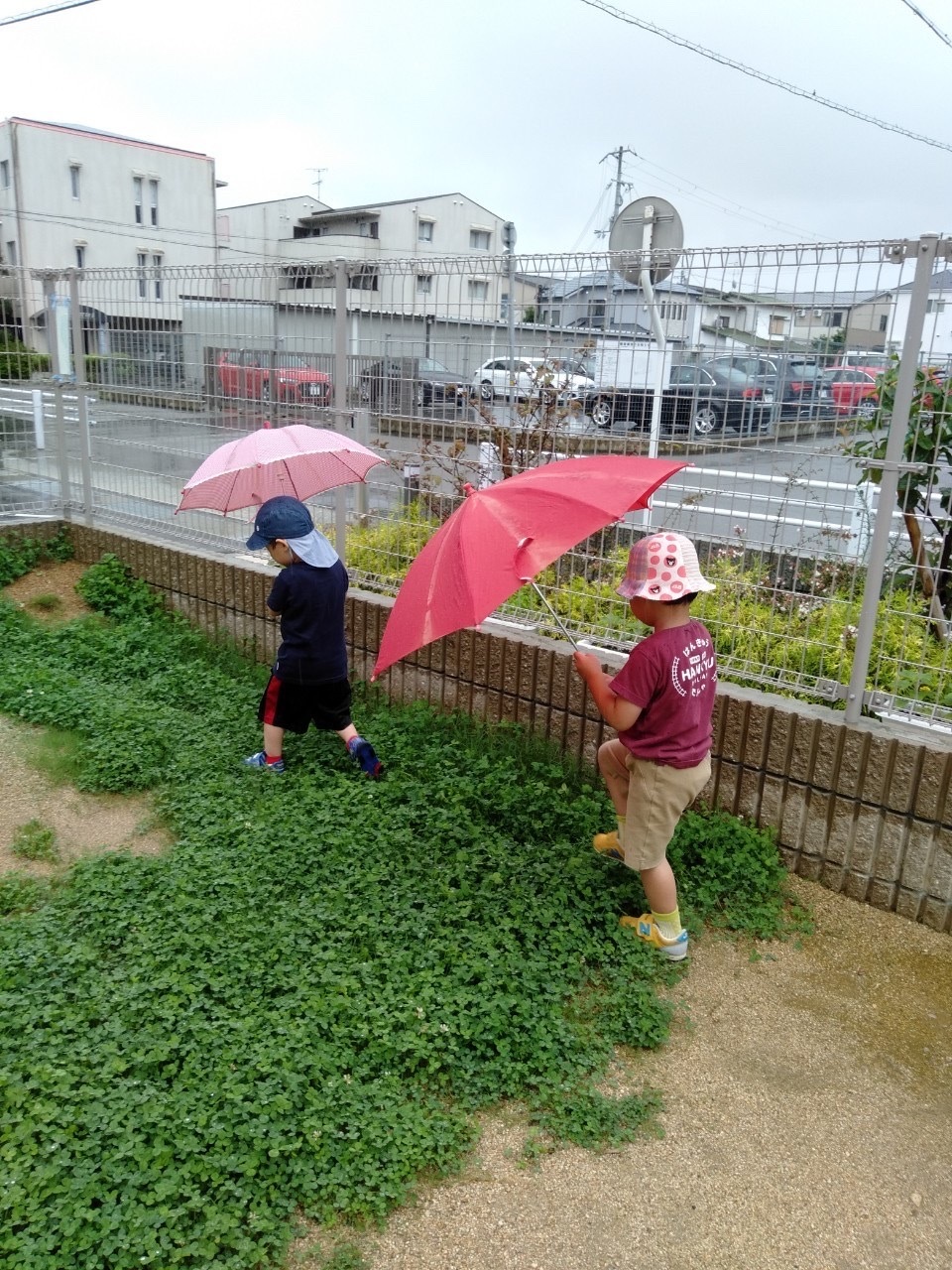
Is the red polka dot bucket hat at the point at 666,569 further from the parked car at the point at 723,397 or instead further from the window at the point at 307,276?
the window at the point at 307,276

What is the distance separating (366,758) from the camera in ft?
15.4

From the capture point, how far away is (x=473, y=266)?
4.81 m

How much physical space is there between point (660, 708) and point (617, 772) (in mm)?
518

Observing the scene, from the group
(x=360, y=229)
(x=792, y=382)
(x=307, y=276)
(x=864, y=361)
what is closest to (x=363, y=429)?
(x=307, y=276)

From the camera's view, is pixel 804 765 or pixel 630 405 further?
pixel 630 405

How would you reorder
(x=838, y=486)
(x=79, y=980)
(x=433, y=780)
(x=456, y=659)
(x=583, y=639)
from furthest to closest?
(x=456, y=659) → (x=583, y=639) → (x=433, y=780) → (x=838, y=486) → (x=79, y=980)

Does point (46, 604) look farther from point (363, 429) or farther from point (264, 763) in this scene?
point (264, 763)

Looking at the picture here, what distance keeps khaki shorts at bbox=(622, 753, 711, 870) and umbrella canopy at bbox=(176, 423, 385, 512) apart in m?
2.36

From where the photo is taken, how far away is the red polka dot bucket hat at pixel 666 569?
327 cm

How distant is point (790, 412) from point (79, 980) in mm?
3367

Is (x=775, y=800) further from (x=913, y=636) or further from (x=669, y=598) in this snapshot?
(x=669, y=598)

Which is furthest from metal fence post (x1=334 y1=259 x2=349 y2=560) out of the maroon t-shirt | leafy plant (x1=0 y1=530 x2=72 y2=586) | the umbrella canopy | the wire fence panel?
leafy plant (x1=0 y1=530 x2=72 y2=586)

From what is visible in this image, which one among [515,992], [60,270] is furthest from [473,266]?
[60,270]

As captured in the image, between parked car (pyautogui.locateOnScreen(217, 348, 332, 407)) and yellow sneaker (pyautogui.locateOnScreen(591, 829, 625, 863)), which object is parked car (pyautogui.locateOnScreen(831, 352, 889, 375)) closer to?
yellow sneaker (pyautogui.locateOnScreen(591, 829, 625, 863))
